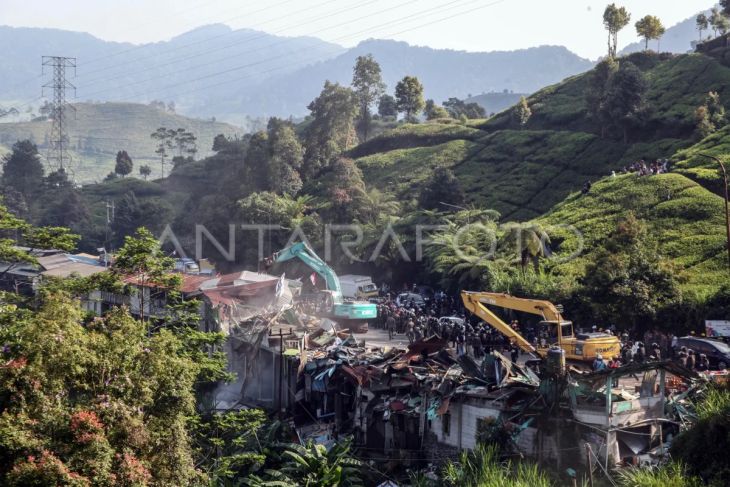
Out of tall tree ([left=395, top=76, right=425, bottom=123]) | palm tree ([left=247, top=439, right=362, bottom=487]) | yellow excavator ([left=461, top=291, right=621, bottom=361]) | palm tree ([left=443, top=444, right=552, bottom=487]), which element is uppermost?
tall tree ([left=395, top=76, right=425, bottom=123])

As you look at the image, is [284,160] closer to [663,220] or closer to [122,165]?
[663,220]

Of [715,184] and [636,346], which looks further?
[715,184]

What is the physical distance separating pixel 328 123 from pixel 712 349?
4769 cm

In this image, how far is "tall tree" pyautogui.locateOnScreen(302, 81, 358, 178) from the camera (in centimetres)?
6631

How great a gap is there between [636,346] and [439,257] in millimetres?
13629

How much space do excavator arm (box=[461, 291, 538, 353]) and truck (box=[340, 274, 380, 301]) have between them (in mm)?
12683

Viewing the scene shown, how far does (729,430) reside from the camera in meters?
16.0

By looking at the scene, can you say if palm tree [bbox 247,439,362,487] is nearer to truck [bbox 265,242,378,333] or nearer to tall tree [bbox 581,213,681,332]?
truck [bbox 265,242,378,333]

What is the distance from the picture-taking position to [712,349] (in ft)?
79.2

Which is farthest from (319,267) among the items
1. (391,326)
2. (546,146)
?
(546,146)

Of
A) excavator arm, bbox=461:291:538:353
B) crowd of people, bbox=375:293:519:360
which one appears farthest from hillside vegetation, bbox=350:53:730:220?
excavator arm, bbox=461:291:538:353

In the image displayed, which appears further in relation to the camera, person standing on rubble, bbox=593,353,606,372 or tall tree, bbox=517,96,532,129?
tall tree, bbox=517,96,532,129

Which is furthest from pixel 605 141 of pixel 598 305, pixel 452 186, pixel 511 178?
pixel 598 305

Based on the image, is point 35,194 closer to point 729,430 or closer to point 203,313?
point 203,313
